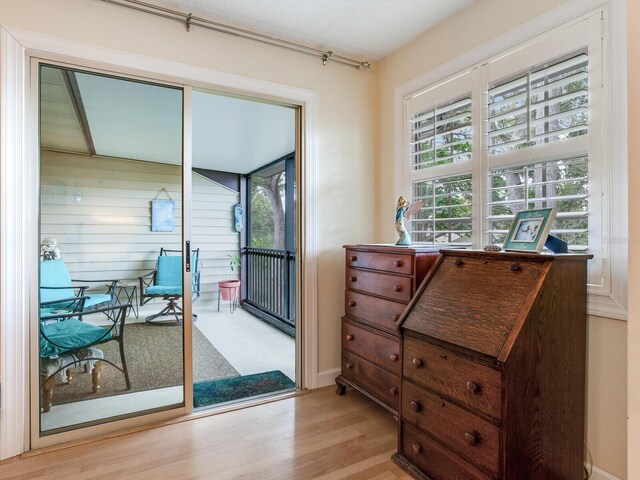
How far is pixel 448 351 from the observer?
1649 mm

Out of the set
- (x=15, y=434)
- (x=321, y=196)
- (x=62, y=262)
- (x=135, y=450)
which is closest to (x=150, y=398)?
(x=135, y=450)

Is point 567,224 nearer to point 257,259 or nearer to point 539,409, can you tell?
point 539,409

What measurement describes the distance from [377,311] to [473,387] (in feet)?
3.05

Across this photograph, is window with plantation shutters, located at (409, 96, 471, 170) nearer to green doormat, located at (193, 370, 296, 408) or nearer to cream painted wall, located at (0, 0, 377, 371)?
cream painted wall, located at (0, 0, 377, 371)

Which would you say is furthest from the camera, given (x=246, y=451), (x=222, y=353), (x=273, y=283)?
(x=273, y=283)

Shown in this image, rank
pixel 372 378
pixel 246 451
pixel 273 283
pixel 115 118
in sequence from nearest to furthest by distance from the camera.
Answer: pixel 246 451, pixel 115 118, pixel 372 378, pixel 273 283

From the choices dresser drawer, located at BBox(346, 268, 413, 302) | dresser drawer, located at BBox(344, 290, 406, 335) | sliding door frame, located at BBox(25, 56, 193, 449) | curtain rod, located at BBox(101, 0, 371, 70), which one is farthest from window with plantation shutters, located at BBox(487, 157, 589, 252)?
sliding door frame, located at BBox(25, 56, 193, 449)

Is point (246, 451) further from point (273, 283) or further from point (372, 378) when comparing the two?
point (273, 283)

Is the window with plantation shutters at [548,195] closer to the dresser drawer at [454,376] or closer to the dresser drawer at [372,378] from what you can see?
the dresser drawer at [454,376]

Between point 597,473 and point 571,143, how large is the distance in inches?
60.7

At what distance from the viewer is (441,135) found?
2516mm

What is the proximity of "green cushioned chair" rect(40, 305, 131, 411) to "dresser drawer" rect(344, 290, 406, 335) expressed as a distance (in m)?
1.51

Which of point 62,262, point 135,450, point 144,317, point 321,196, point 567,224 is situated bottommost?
point 135,450

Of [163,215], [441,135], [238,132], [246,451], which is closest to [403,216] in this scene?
[441,135]
